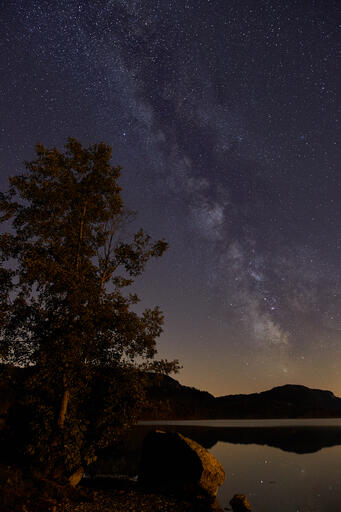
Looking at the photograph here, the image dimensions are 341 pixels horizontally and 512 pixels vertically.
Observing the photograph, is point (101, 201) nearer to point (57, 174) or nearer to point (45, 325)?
point (57, 174)

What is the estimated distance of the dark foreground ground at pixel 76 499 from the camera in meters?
14.9

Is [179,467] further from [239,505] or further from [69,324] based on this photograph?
[69,324]

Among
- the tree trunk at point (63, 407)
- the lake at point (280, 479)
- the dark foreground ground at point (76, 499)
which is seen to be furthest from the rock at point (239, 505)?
the tree trunk at point (63, 407)

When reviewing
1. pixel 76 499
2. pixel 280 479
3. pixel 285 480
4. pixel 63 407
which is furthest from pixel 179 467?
pixel 280 479

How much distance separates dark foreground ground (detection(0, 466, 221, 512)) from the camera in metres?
14.9

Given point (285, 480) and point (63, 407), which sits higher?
point (63, 407)

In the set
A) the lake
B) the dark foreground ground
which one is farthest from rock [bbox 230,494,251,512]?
the dark foreground ground

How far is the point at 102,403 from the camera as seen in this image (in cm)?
2000

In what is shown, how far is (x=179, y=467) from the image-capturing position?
2531 cm

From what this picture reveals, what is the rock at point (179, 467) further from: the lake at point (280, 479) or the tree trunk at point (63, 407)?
the tree trunk at point (63, 407)

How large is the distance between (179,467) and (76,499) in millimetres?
9249

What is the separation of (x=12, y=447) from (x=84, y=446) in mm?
4235

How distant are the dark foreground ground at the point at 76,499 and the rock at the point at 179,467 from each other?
2.08 meters

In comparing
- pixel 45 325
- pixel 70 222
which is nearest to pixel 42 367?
pixel 45 325
